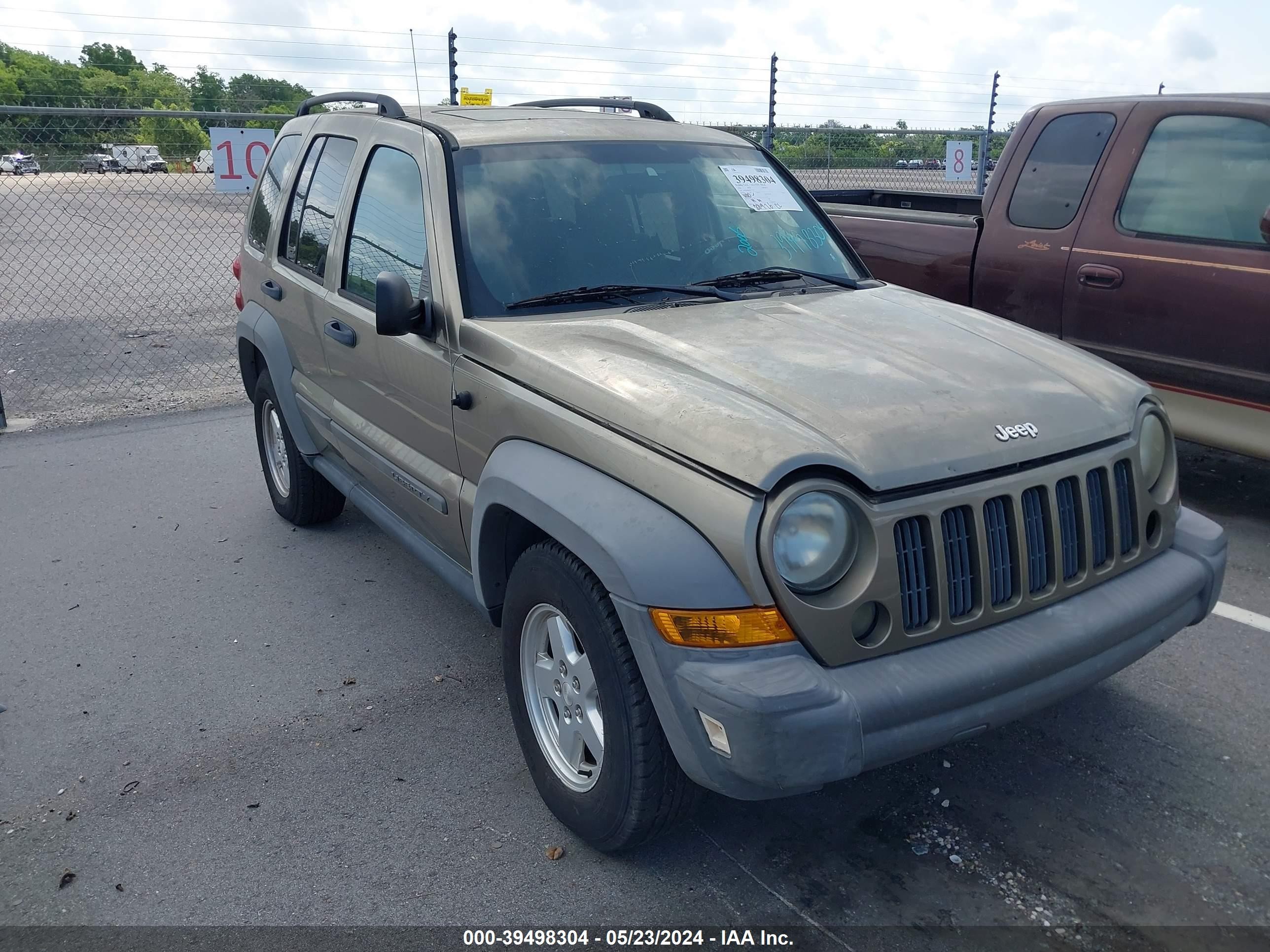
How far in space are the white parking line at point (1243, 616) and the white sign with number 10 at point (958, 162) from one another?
37.8 ft

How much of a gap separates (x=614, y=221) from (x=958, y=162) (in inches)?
496

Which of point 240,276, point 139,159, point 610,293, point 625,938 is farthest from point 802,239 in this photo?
point 139,159

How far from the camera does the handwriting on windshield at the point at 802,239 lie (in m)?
4.07

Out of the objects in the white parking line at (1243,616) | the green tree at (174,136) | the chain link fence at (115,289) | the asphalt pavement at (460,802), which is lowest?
the asphalt pavement at (460,802)

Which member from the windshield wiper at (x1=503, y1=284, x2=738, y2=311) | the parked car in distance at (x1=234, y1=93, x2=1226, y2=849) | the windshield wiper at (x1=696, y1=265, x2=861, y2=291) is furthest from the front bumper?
the windshield wiper at (x1=696, y1=265, x2=861, y2=291)

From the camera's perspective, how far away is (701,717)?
7.98 feet

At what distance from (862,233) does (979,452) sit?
4199mm

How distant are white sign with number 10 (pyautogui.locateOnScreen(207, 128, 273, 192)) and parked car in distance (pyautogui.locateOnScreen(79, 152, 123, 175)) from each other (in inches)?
66.0

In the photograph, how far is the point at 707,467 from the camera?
2557 mm

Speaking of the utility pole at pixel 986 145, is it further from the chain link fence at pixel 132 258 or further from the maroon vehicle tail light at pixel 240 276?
the maroon vehicle tail light at pixel 240 276

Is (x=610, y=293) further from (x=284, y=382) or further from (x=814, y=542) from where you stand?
(x=284, y=382)

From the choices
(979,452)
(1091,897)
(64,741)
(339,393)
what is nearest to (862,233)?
(339,393)

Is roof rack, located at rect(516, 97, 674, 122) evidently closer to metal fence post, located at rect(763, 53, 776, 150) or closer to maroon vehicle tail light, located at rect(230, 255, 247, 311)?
maroon vehicle tail light, located at rect(230, 255, 247, 311)

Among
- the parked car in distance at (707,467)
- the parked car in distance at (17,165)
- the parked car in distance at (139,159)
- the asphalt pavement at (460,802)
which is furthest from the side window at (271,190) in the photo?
the parked car in distance at (139,159)
